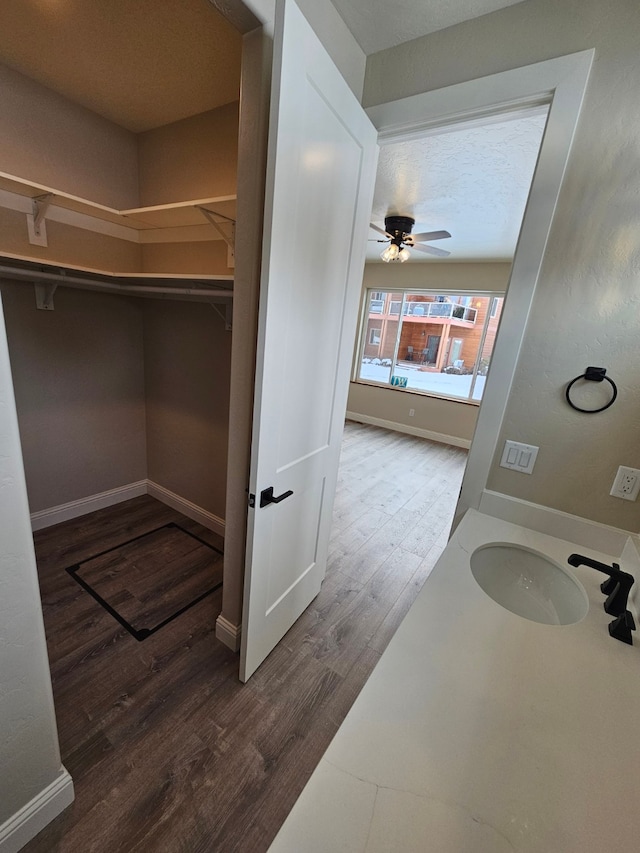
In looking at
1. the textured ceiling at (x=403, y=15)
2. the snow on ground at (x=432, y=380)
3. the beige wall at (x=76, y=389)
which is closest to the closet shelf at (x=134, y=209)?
the beige wall at (x=76, y=389)

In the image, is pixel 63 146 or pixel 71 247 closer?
pixel 63 146

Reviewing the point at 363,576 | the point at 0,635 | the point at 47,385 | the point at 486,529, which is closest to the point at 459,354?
the point at 363,576

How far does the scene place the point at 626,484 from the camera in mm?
1196

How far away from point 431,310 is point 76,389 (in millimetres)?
4814

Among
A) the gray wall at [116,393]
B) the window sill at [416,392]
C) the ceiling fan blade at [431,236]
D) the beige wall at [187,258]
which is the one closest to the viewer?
the beige wall at [187,258]

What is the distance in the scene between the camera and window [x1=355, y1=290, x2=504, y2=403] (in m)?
5.09

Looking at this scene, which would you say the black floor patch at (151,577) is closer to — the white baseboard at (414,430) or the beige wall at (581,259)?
the beige wall at (581,259)

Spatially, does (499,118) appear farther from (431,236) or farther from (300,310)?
(431,236)

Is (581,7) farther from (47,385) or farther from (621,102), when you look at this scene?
(47,385)

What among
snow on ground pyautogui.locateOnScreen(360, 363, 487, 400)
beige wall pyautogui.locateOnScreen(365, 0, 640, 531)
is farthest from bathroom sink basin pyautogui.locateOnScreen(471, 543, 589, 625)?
snow on ground pyautogui.locateOnScreen(360, 363, 487, 400)

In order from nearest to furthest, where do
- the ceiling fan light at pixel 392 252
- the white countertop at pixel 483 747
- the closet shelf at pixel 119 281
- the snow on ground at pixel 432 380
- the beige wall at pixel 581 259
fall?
the white countertop at pixel 483 747
the beige wall at pixel 581 259
the closet shelf at pixel 119 281
the ceiling fan light at pixel 392 252
the snow on ground at pixel 432 380

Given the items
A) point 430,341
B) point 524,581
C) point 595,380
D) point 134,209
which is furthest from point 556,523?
point 430,341

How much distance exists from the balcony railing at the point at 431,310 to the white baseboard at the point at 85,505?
14.9 ft

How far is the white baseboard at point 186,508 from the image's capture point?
2471mm
